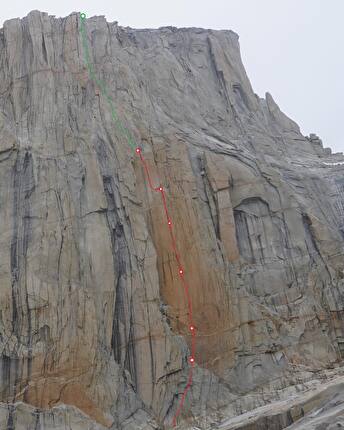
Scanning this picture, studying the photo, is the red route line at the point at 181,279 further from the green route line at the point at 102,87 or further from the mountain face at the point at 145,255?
the green route line at the point at 102,87

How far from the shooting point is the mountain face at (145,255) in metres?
21.4

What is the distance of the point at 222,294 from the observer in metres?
25.3

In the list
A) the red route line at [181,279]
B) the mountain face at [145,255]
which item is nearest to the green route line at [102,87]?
the mountain face at [145,255]

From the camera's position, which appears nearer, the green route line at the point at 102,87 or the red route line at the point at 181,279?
the red route line at the point at 181,279

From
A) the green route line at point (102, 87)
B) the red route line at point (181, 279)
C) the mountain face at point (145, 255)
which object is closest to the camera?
the mountain face at point (145, 255)

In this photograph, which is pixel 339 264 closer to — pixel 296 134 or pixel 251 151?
pixel 251 151

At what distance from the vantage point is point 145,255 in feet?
81.1

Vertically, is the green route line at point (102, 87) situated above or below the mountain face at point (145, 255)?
above

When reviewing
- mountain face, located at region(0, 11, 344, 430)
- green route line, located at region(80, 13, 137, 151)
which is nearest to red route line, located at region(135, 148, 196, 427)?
mountain face, located at region(0, 11, 344, 430)

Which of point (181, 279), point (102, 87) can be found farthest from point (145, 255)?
point (102, 87)

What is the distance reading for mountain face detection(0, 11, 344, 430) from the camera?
70.1 ft

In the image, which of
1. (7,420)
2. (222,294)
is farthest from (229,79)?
(7,420)

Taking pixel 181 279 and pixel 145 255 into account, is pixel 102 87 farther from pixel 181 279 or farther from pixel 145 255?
pixel 181 279

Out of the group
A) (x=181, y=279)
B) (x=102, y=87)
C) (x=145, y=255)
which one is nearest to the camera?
(x=145, y=255)
